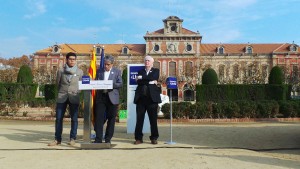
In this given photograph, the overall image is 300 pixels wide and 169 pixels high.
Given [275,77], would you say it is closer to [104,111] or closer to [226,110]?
[226,110]

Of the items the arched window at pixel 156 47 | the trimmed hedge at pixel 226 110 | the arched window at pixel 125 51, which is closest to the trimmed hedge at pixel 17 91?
the trimmed hedge at pixel 226 110

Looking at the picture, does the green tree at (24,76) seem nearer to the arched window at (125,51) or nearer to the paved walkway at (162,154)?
the paved walkway at (162,154)

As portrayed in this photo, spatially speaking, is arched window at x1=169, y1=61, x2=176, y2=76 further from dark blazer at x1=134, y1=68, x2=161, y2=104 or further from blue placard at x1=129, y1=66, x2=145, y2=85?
dark blazer at x1=134, y1=68, x2=161, y2=104

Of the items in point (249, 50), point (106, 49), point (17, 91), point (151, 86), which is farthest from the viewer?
point (106, 49)

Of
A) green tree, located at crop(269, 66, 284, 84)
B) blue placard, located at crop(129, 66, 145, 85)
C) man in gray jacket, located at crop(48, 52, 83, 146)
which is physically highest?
green tree, located at crop(269, 66, 284, 84)

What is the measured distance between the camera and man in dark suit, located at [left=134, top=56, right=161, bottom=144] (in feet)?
20.5

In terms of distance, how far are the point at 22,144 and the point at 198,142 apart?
3.51 meters

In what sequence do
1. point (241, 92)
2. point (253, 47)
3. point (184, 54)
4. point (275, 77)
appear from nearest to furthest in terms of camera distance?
point (241, 92) < point (275, 77) < point (184, 54) < point (253, 47)

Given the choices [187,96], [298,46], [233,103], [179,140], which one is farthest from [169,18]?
[179,140]

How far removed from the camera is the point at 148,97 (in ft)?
20.6

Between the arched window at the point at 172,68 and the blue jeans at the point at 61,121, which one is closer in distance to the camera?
the blue jeans at the point at 61,121

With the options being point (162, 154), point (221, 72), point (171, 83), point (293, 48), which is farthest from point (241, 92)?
point (293, 48)

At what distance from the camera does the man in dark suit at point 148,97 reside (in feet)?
20.5

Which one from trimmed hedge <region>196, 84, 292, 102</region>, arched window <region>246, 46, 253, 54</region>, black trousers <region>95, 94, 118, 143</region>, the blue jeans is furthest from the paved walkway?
arched window <region>246, 46, 253, 54</region>
